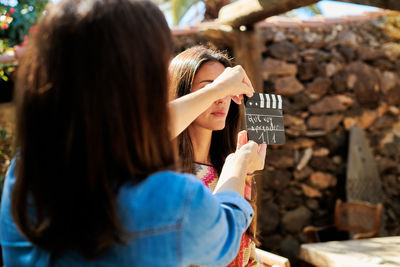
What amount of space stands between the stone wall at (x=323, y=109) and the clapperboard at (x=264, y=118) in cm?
292

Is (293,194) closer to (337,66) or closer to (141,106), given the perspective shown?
(337,66)

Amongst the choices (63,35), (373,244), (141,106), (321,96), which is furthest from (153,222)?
(321,96)

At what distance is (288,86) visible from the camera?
4719mm

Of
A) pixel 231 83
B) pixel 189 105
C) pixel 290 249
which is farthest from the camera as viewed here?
pixel 290 249

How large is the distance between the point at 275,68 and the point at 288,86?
26cm

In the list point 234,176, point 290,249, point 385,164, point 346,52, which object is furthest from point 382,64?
point 234,176

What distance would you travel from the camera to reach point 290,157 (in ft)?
15.4

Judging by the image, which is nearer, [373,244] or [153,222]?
[153,222]

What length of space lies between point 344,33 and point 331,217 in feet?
7.52

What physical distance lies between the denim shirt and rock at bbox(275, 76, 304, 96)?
4029 millimetres

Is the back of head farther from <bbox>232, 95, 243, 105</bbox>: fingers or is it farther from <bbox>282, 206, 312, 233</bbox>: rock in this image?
<bbox>282, 206, 312, 233</bbox>: rock

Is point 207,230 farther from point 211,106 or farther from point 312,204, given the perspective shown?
point 312,204

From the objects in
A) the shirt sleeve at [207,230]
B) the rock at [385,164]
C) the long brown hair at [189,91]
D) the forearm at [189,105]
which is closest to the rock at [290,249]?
the rock at [385,164]

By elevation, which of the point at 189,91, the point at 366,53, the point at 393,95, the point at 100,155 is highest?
the point at 100,155
